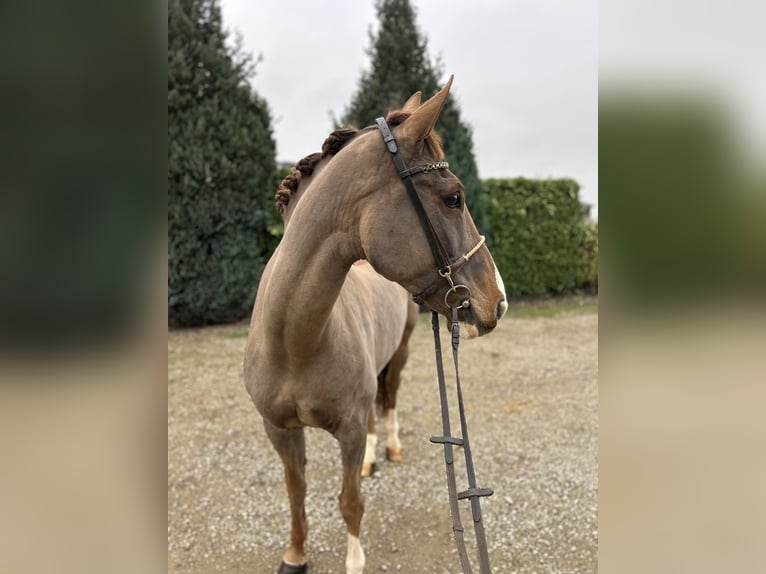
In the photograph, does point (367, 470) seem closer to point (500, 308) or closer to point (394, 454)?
point (394, 454)

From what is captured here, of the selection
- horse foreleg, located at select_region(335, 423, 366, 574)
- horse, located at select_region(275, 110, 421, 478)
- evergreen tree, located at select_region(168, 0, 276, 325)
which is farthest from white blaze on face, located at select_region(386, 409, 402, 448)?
evergreen tree, located at select_region(168, 0, 276, 325)

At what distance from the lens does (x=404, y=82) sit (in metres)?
10.6

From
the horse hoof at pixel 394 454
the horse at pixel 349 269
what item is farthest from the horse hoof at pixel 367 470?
the horse at pixel 349 269

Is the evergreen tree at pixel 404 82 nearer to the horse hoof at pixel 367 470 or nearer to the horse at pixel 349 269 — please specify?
the horse hoof at pixel 367 470

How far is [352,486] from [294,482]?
0.42 metres

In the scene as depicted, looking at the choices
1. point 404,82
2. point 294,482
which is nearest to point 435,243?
point 294,482

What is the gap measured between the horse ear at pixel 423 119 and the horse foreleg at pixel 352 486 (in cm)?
149

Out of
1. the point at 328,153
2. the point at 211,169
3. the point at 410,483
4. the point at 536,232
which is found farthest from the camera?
the point at 536,232

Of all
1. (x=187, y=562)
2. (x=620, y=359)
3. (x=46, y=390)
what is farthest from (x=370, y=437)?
(x=46, y=390)

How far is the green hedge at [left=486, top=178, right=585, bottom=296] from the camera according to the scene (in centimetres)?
1144

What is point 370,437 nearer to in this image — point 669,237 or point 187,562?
point 187,562

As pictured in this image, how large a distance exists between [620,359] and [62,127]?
1.02 metres

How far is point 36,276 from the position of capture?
0.57 metres

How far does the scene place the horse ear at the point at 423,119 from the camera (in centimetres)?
172
